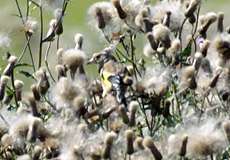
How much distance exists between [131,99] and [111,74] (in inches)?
6.8

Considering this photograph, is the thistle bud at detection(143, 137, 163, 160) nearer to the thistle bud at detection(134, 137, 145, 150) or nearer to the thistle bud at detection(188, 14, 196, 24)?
the thistle bud at detection(134, 137, 145, 150)

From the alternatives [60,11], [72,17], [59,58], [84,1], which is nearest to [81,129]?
[59,58]

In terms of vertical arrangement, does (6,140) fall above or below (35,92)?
below

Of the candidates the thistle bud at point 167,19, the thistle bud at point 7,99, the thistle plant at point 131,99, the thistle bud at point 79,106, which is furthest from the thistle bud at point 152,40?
the thistle bud at point 7,99

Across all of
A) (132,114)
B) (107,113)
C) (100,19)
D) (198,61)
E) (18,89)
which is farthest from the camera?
(100,19)


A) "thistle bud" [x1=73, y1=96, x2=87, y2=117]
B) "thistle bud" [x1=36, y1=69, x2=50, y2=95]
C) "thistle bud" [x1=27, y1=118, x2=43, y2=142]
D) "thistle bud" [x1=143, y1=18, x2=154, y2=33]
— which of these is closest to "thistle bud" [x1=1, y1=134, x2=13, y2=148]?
"thistle bud" [x1=27, y1=118, x2=43, y2=142]

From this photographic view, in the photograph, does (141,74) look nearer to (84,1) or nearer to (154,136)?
(154,136)

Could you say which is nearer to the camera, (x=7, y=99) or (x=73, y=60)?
(x=73, y=60)

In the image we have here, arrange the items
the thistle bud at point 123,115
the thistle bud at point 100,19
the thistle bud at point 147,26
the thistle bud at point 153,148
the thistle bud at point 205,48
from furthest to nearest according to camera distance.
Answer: the thistle bud at point 100,19 < the thistle bud at point 147,26 < the thistle bud at point 205,48 < the thistle bud at point 123,115 < the thistle bud at point 153,148

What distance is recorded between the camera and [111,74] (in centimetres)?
330

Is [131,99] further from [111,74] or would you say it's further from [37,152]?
[37,152]

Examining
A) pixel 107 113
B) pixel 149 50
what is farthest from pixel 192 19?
pixel 107 113

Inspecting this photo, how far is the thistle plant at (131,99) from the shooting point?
2.75 m

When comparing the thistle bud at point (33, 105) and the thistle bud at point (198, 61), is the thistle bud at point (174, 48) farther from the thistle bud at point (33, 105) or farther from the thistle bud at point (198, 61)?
the thistle bud at point (33, 105)
